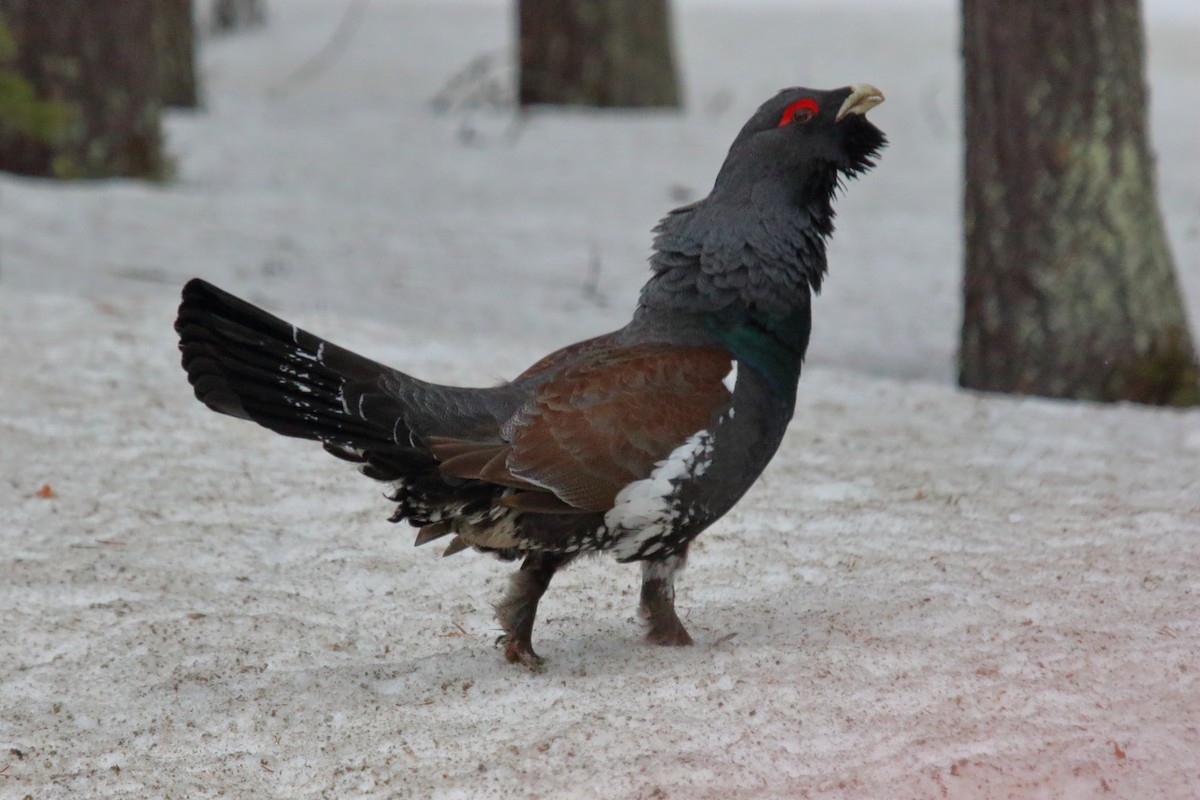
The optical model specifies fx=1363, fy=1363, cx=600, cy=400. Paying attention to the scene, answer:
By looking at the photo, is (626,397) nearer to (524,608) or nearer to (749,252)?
(749,252)

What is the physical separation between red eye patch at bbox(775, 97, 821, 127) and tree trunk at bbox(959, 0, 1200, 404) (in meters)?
2.77

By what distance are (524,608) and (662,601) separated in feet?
1.23

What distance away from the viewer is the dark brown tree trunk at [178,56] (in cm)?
1281

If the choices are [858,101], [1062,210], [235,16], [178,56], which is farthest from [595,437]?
[235,16]

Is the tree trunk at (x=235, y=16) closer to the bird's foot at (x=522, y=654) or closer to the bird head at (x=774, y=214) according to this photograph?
the bird head at (x=774, y=214)

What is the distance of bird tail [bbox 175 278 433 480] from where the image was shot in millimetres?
3279

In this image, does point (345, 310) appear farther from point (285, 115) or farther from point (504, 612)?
point (285, 115)

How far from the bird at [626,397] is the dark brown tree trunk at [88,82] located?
255 inches

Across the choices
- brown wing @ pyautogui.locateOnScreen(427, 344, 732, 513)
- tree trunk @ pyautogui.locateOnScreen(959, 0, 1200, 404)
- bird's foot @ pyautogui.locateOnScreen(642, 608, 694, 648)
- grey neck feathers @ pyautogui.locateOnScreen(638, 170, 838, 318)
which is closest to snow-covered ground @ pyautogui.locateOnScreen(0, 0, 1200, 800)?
bird's foot @ pyautogui.locateOnScreen(642, 608, 694, 648)

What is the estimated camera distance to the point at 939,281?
880cm

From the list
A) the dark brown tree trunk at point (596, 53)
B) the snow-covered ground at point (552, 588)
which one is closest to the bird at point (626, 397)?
the snow-covered ground at point (552, 588)

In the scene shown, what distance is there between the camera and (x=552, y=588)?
433 centimetres

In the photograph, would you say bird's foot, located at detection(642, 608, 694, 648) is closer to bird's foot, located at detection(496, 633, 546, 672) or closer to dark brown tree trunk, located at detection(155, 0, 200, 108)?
bird's foot, located at detection(496, 633, 546, 672)

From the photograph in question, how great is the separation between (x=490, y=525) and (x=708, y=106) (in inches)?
440
